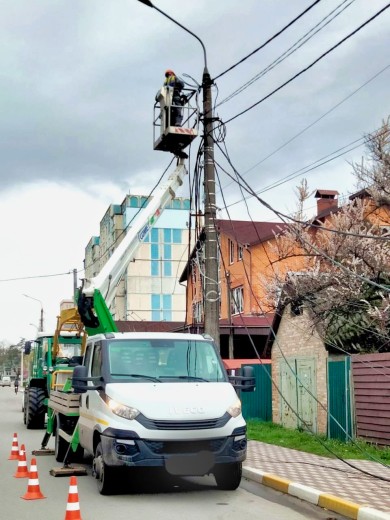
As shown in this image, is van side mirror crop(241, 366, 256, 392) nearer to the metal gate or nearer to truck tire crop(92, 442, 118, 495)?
truck tire crop(92, 442, 118, 495)

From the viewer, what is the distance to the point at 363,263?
595 inches

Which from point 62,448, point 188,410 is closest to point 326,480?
point 188,410

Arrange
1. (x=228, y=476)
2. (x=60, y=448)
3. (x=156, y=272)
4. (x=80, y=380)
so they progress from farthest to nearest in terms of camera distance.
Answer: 1. (x=156, y=272)
2. (x=60, y=448)
3. (x=80, y=380)
4. (x=228, y=476)

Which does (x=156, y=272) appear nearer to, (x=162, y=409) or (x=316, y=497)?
(x=162, y=409)

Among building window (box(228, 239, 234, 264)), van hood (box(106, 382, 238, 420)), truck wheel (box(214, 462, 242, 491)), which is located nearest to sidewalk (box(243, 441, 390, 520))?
truck wheel (box(214, 462, 242, 491))

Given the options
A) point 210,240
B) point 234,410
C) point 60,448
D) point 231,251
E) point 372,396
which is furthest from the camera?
point 231,251

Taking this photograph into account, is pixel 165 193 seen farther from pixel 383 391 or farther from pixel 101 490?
pixel 101 490

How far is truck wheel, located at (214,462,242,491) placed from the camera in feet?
30.0

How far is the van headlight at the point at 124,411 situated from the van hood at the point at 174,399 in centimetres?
4

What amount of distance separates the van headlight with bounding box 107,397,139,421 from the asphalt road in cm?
103

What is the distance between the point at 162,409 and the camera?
336 inches

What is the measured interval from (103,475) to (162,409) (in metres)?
1.20

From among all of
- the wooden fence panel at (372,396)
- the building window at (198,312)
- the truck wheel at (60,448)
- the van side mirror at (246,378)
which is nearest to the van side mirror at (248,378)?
the van side mirror at (246,378)

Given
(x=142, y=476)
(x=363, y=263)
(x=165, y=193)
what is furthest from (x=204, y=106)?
(x=142, y=476)
